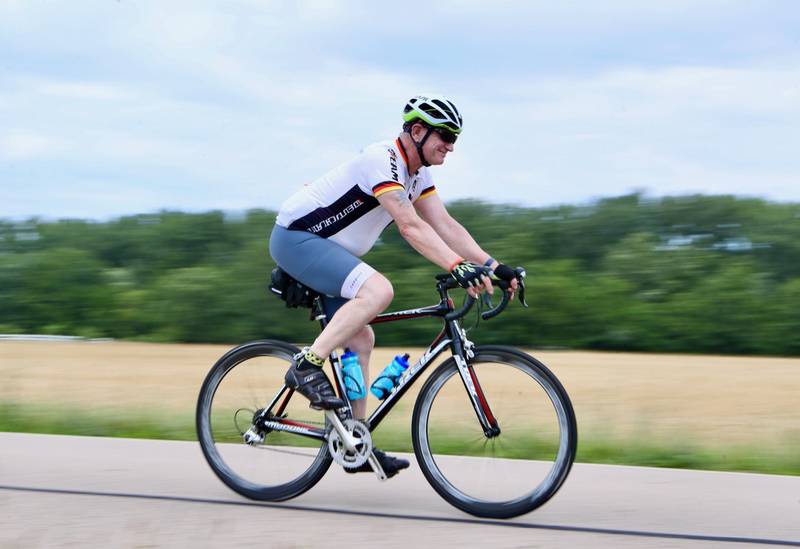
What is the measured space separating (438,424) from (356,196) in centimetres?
111

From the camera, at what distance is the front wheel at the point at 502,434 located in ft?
16.1

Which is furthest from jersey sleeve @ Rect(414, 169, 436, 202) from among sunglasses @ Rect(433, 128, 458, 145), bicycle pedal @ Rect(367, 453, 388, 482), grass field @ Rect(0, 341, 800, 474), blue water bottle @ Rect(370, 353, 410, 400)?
grass field @ Rect(0, 341, 800, 474)

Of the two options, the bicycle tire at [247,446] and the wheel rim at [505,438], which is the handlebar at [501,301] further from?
the bicycle tire at [247,446]

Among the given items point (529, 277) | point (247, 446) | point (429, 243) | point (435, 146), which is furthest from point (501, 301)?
point (529, 277)

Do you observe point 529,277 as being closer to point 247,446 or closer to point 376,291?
point 247,446

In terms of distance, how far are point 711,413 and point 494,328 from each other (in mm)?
6064

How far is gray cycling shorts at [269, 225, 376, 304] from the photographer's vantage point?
5.14m

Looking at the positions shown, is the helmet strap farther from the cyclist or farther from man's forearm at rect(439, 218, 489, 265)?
man's forearm at rect(439, 218, 489, 265)

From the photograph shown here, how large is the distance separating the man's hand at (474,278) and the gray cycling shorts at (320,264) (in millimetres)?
473

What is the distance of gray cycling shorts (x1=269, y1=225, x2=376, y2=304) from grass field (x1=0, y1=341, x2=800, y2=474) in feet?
6.89

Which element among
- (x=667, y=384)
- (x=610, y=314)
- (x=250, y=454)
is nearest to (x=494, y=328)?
(x=610, y=314)

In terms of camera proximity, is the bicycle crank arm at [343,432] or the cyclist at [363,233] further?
the bicycle crank arm at [343,432]

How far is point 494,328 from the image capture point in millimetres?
14922

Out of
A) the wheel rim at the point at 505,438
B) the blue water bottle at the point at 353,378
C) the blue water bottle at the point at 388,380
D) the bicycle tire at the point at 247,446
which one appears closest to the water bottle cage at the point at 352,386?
the blue water bottle at the point at 353,378
